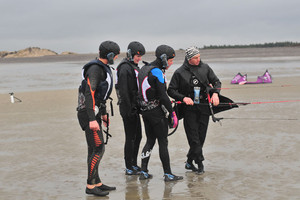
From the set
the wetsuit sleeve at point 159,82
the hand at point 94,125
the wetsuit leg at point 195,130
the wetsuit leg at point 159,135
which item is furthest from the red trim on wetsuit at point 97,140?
the wetsuit leg at point 195,130

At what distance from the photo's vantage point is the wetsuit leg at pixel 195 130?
20.2ft

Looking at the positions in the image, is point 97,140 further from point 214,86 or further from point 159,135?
point 214,86

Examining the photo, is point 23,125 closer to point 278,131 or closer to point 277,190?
point 278,131

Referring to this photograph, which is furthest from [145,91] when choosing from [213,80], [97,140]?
[213,80]

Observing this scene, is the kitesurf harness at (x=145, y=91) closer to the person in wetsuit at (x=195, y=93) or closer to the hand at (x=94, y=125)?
the person in wetsuit at (x=195, y=93)

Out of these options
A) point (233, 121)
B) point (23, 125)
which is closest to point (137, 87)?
point (233, 121)

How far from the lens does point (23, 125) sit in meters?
11.2

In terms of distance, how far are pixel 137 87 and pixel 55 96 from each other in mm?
12914

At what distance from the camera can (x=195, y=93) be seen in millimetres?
6156

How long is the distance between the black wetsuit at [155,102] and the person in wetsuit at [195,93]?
53cm

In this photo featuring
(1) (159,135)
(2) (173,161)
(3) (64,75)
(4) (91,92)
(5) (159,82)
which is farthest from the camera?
(3) (64,75)

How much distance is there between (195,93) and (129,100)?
1.03 meters

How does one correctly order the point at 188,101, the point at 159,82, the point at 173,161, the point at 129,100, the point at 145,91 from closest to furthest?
the point at 159,82 < the point at 145,91 < the point at 129,100 < the point at 188,101 < the point at 173,161

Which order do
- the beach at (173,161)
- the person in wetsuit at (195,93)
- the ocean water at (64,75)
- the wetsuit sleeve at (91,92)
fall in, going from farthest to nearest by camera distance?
the ocean water at (64,75) < the person in wetsuit at (195,93) < the beach at (173,161) < the wetsuit sleeve at (91,92)
